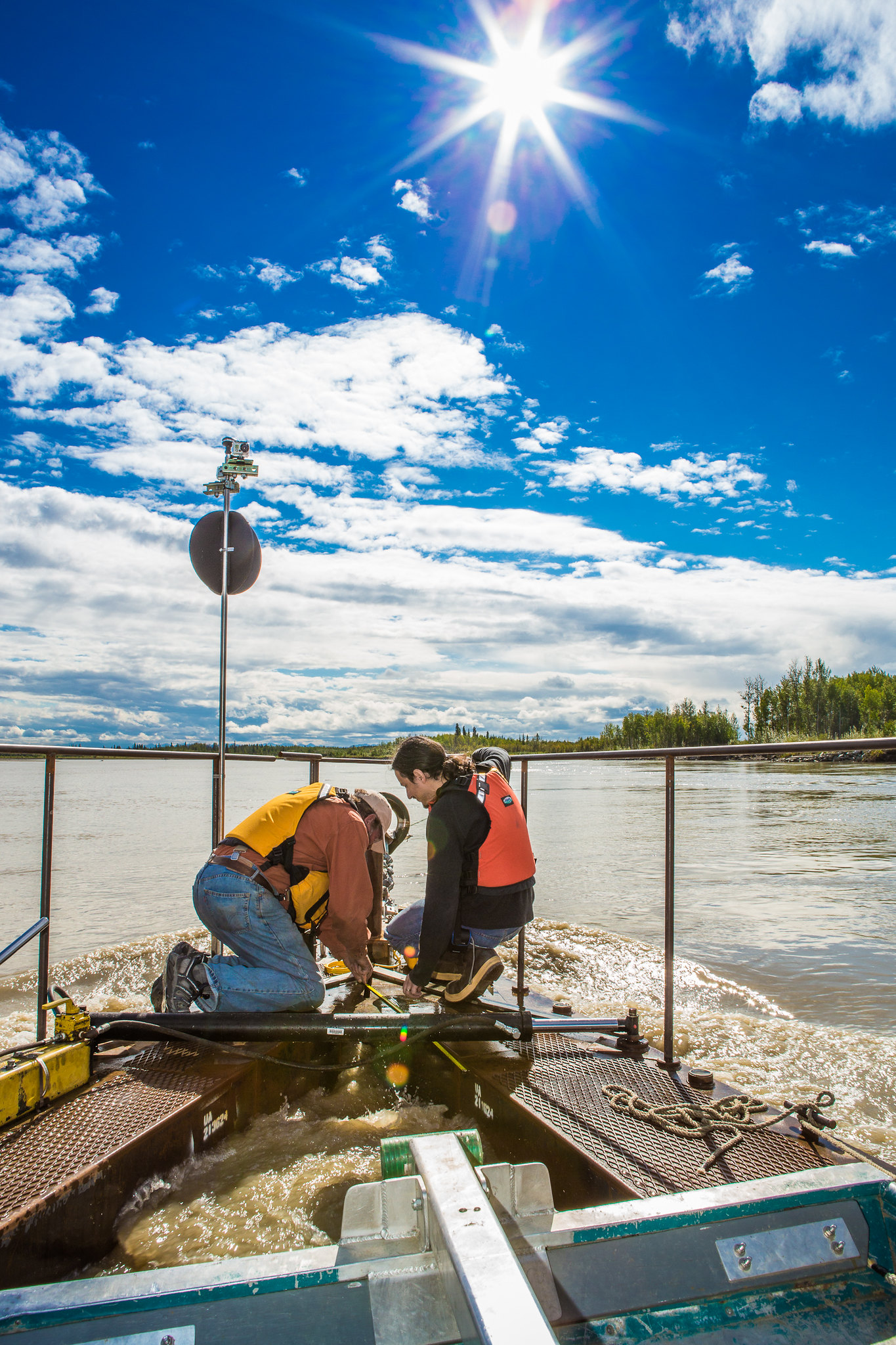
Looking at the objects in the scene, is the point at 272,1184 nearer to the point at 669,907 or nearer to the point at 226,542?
the point at 669,907

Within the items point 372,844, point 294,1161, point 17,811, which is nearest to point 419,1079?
point 294,1161

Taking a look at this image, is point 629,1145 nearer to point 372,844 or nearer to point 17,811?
point 372,844

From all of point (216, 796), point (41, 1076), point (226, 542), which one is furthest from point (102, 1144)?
point (226, 542)

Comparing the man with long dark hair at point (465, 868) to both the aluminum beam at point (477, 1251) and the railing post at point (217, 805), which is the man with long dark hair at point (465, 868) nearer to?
the railing post at point (217, 805)

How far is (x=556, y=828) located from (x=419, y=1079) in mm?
14796

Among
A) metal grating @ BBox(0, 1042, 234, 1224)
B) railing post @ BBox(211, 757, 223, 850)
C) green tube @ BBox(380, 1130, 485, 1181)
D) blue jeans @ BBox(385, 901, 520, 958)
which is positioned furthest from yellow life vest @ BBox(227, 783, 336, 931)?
green tube @ BBox(380, 1130, 485, 1181)

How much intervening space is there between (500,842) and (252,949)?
1059 mm

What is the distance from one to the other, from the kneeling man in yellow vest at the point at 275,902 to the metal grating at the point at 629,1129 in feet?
2.78

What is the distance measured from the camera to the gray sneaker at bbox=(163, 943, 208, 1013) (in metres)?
2.76

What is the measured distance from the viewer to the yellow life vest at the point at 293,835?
2775mm

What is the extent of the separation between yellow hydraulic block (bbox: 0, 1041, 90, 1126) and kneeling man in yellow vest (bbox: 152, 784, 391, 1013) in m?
0.52

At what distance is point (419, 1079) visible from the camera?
2682mm

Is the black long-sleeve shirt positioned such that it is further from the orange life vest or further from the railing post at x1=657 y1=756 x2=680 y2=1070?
the railing post at x1=657 y1=756 x2=680 y2=1070

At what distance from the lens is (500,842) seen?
292cm
